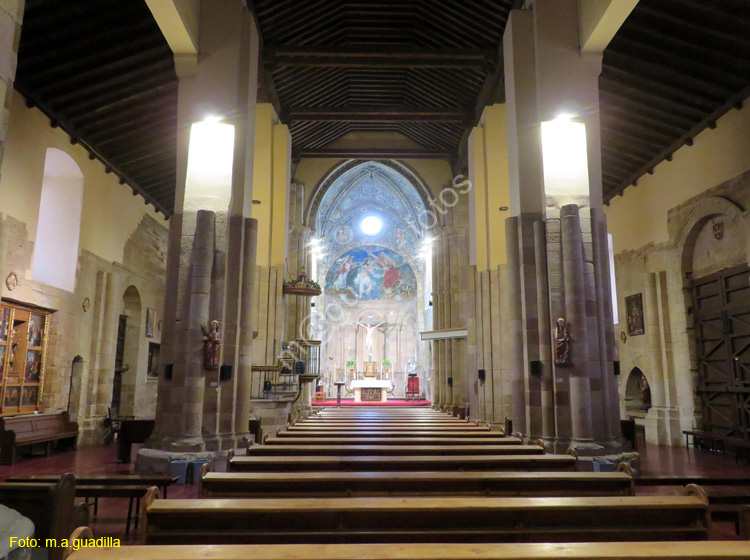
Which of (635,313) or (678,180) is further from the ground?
(678,180)

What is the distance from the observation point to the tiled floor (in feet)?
17.3

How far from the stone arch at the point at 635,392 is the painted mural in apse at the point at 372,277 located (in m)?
16.9

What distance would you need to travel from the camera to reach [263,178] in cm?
1355

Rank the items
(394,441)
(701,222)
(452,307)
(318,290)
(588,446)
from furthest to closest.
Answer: (452,307)
(318,290)
(701,222)
(588,446)
(394,441)

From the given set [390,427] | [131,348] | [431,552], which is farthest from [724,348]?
[131,348]

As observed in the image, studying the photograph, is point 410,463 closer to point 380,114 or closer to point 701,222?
point 701,222

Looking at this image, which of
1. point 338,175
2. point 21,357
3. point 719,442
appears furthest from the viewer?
point 338,175

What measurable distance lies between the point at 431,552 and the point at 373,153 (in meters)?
17.7

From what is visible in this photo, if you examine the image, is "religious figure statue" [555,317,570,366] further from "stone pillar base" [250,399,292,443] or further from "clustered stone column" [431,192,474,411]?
"clustered stone column" [431,192,474,411]

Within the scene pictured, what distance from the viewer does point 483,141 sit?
14141 mm

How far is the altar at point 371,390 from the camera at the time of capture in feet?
80.6

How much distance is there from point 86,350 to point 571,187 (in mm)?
10974

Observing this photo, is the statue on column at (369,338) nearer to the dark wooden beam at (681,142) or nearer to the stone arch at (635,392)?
the stone arch at (635,392)

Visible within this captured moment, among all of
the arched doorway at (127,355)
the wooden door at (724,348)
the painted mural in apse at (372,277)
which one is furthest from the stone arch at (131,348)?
the painted mural in apse at (372,277)
